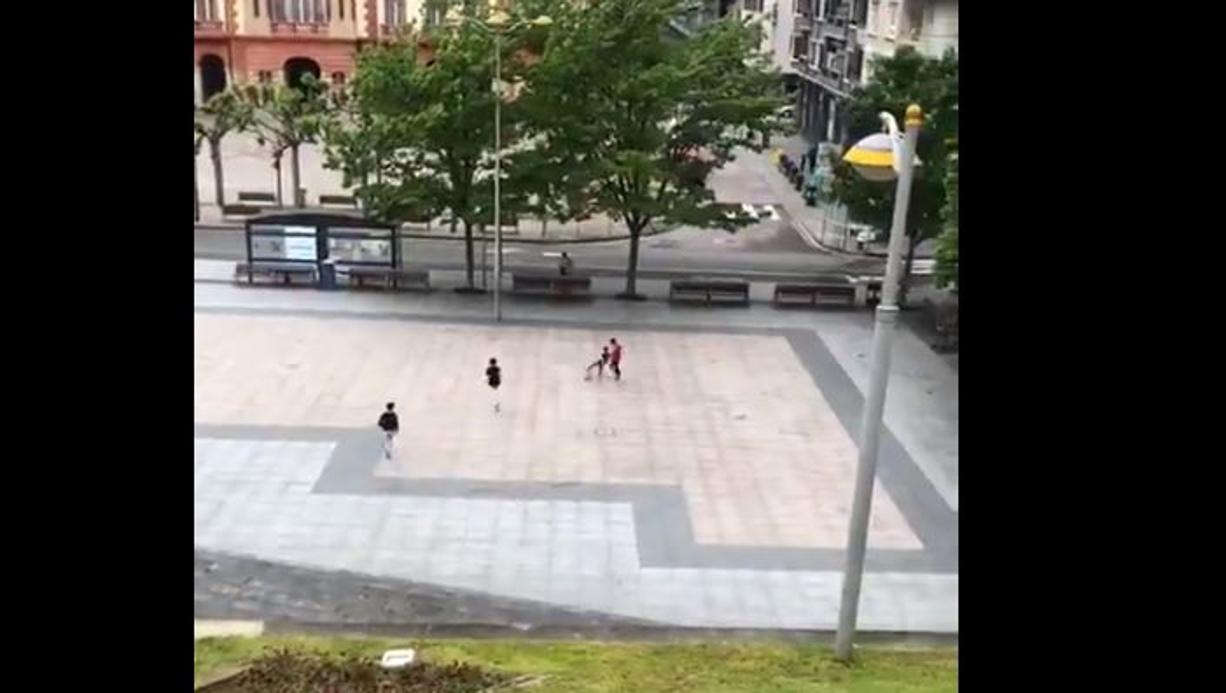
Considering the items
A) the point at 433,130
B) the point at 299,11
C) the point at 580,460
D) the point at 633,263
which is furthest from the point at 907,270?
the point at 299,11

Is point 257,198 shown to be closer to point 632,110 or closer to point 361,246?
point 361,246

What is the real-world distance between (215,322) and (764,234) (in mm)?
18379

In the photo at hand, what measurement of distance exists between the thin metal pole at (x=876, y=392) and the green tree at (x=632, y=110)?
15712 mm

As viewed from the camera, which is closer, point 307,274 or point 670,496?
point 670,496

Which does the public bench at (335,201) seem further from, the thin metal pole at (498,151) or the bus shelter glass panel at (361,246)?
the thin metal pole at (498,151)

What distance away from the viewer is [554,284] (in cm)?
2803

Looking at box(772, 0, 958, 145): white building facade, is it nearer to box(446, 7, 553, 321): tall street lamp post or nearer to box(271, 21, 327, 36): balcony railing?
box(446, 7, 553, 321): tall street lamp post

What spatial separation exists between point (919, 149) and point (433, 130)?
10.7 meters

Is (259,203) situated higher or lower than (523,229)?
higher

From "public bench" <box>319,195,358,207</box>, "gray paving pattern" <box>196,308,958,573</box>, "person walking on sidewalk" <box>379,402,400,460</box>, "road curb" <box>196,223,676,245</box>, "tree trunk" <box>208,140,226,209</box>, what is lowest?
"gray paving pattern" <box>196,308,958,573</box>

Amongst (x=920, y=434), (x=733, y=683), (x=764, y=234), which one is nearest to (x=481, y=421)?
(x=920, y=434)

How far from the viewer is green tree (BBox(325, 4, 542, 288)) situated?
87.0 feet

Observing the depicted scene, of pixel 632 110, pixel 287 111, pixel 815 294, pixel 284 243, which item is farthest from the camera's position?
pixel 287 111

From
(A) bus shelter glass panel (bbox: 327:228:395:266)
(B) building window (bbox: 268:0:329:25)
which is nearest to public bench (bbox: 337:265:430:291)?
A: (A) bus shelter glass panel (bbox: 327:228:395:266)
